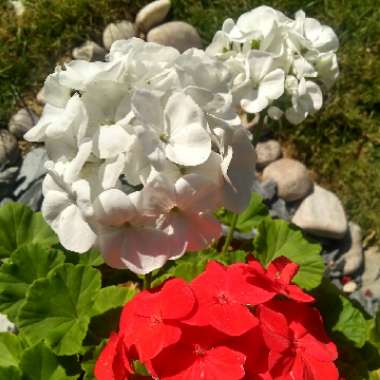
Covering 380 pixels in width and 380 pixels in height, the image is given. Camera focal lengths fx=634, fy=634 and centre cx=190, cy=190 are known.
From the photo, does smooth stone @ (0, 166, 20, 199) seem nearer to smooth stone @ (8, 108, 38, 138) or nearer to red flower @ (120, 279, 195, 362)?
smooth stone @ (8, 108, 38, 138)

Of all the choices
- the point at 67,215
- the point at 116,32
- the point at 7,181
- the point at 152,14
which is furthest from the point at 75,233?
the point at 152,14

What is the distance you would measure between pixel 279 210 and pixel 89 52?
117 centimetres

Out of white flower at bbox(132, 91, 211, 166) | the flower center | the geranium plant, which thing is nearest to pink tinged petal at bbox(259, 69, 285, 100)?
the geranium plant

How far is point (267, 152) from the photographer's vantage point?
2.97 metres

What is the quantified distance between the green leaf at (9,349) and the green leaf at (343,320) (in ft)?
2.78

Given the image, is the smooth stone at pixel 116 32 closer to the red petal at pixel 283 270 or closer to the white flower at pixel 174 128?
the red petal at pixel 283 270

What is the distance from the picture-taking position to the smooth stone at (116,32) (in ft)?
10.2

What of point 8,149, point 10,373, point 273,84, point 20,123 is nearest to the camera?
point 10,373

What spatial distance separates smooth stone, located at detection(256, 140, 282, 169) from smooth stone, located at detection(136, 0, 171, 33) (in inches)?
33.4

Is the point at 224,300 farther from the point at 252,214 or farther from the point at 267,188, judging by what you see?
the point at 267,188

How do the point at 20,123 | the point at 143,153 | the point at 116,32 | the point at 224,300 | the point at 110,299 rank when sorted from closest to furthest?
the point at 143,153 → the point at 224,300 → the point at 110,299 → the point at 20,123 → the point at 116,32

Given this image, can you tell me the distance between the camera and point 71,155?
1.20 meters

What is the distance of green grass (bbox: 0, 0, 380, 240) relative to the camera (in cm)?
297

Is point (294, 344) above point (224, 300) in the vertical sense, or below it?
below
